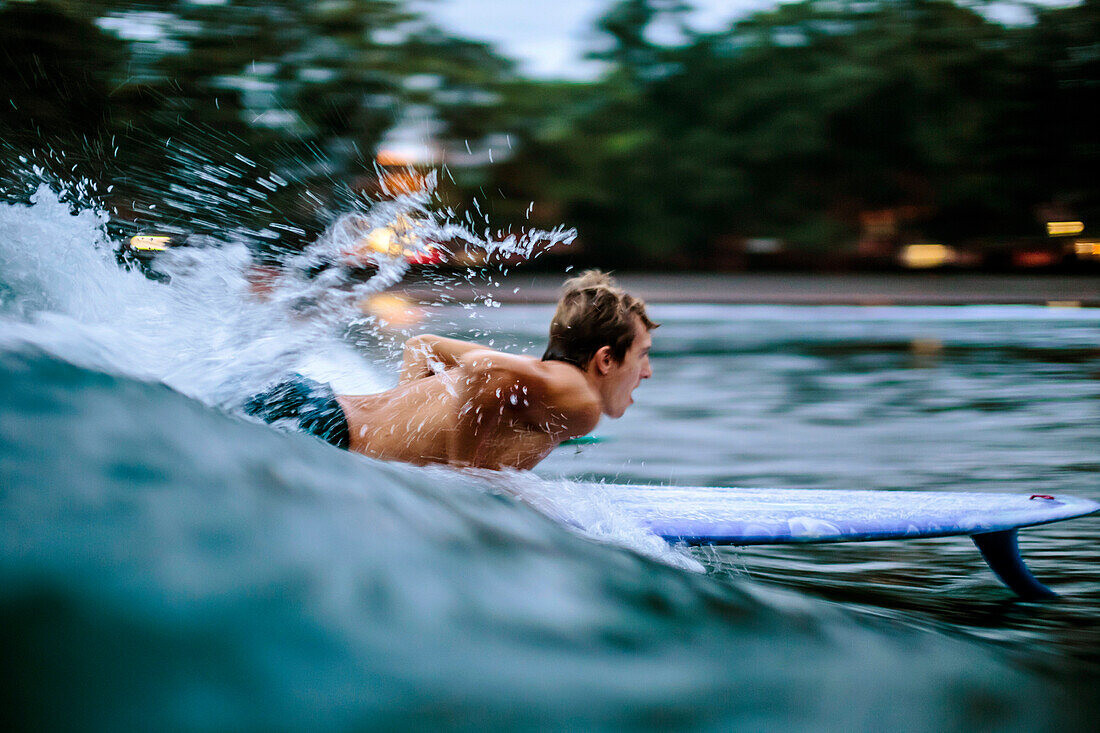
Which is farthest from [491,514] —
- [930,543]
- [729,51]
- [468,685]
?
[729,51]

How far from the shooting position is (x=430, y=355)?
2814 millimetres

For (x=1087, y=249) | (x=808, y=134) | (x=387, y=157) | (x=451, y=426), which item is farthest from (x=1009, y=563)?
(x=1087, y=249)

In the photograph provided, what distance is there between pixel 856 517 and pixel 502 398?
1.02m

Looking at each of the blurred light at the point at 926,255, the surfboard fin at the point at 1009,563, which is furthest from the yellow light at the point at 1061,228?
the surfboard fin at the point at 1009,563

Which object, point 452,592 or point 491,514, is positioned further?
point 491,514

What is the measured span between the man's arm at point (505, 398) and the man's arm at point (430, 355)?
0.62 feet

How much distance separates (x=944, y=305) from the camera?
14703mm

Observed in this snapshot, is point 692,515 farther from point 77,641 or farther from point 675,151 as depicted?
point 675,151

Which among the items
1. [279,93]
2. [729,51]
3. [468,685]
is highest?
[729,51]

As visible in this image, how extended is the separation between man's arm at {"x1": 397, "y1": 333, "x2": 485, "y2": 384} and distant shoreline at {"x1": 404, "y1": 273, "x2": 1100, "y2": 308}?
41.3 feet

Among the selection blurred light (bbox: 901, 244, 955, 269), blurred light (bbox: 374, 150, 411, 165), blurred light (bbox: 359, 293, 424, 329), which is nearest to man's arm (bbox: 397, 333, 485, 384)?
blurred light (bbox: 359, 293, 424, 329)

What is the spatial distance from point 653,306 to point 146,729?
1538 cm

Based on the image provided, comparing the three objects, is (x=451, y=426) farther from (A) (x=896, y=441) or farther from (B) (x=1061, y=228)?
(B) (x=1061, y=228)

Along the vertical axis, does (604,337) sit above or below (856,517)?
above
